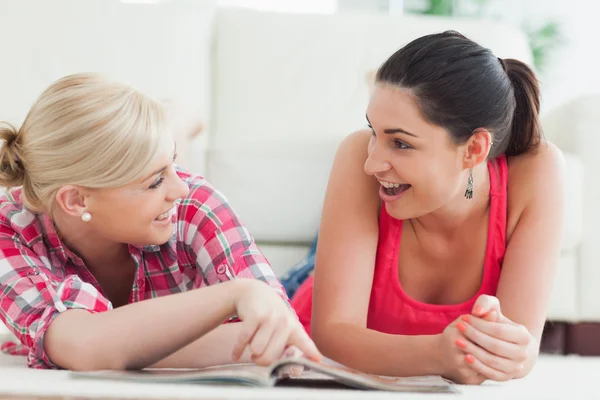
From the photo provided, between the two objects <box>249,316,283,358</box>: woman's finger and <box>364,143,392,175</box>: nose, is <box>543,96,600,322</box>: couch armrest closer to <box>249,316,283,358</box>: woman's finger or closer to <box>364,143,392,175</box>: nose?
<box>364,143,392,175</box>: nose

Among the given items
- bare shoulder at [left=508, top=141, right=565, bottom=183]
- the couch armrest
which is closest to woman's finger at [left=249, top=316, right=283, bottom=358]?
bare shoulder at [left=508, top=141, right=565, bottom=183]

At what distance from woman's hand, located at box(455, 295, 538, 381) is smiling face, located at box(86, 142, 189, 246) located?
1.67ft

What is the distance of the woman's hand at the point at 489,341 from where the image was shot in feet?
3.52

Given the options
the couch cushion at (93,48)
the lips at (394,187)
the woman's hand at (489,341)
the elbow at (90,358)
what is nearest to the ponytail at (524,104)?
the lips at (394,187)

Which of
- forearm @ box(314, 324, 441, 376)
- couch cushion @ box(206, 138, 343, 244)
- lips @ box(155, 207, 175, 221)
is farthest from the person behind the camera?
couch cushion @ box(206, 138, 343, 244)

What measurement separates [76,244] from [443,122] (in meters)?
0.68

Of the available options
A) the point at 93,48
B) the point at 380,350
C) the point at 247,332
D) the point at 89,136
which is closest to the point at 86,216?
the point at 89,136

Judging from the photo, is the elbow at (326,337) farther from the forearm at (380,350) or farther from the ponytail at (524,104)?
the ponytail at (524,104)

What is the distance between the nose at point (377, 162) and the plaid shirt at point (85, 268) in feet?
0.83

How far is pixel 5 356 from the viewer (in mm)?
1493

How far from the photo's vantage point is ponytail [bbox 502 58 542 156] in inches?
55.9

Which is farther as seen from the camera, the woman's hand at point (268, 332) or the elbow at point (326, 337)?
the elbow at point (326, 337)

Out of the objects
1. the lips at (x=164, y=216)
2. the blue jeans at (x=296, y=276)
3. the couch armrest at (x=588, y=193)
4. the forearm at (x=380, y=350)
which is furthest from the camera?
the couch armrest at (x=588, y=193)

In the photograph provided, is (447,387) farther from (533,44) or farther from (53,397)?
(533,44)
